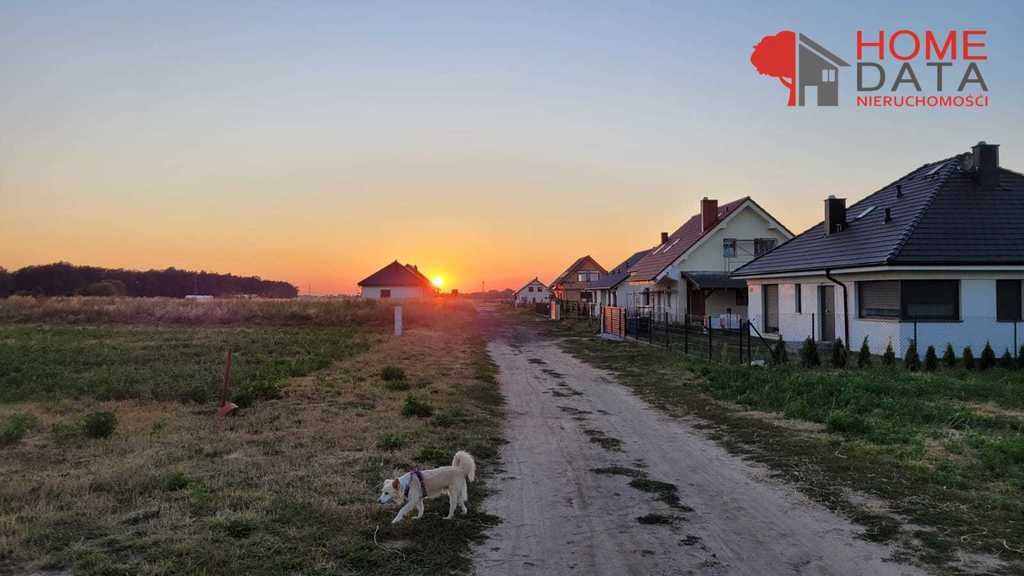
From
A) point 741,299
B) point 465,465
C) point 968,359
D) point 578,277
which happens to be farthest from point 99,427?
point 578,277

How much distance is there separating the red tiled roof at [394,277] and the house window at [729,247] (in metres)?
62.9

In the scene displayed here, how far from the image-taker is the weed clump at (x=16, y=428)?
8867 millimetres

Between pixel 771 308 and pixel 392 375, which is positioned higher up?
pixel 771 308

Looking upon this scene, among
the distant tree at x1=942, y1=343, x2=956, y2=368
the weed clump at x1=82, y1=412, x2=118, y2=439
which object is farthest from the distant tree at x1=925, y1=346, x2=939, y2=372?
the weed clump at x1=82, y1=412, x2=118, y2=439

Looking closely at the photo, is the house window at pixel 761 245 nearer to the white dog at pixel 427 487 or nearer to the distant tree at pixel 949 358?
the distant tree at pixel 949 358

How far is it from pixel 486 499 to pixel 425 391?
24.6ft

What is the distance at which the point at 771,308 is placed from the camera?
2666cm

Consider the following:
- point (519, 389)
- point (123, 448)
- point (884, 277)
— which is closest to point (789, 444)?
point (519, 389)

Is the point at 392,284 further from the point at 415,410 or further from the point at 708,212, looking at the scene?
the point at 415,410

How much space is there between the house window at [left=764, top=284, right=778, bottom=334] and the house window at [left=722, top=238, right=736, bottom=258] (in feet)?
32.8

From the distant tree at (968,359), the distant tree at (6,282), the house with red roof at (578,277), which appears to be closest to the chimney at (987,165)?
the distant tree at (968,359)

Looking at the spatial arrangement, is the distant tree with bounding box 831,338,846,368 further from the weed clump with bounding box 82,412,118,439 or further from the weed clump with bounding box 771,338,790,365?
the weed clump with bounding box 82,412,118,439

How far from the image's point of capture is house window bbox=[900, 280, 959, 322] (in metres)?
18.0

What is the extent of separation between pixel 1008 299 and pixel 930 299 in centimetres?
214
